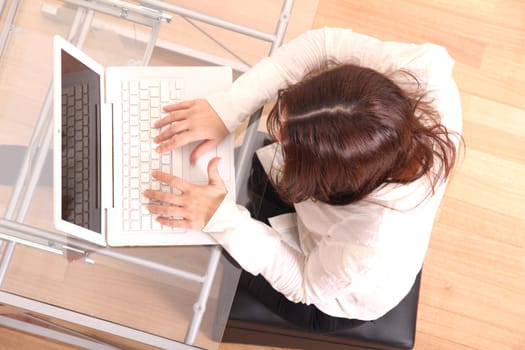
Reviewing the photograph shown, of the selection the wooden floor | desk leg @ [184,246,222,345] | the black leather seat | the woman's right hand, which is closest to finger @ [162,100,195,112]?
the woman's right hand

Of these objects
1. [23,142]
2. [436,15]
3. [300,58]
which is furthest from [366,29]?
[23,142]

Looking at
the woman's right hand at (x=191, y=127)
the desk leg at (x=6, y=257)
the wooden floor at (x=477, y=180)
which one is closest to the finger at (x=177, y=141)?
the woman's right hand at (x=191, y=127)

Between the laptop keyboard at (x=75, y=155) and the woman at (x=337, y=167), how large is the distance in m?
0.11

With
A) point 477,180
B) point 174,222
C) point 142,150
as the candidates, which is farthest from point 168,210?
point 477,180

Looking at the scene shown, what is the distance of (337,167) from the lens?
683 mm

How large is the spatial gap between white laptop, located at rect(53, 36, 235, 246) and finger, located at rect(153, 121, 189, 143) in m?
0.01

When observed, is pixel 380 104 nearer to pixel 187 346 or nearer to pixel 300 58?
pixel 300 58

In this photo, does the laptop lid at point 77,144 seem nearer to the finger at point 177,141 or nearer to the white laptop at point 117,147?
the white laptop at point 117,147

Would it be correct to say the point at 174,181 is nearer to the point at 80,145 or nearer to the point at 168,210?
the point at 168,210

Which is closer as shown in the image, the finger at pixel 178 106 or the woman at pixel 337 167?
the woman at pixel 337 167

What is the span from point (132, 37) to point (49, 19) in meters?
0.15

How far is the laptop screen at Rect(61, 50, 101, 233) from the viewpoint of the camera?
794 mm

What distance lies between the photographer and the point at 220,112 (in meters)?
0.88

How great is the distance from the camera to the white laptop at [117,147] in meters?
0.80
